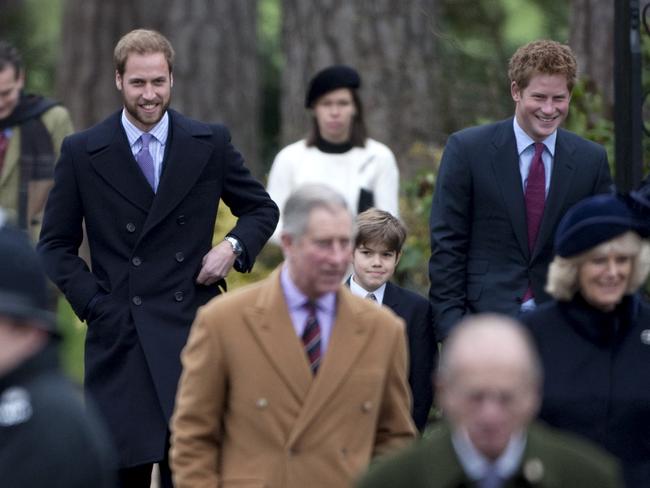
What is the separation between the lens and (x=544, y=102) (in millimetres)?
7938

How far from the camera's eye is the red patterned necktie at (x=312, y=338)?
6039mm

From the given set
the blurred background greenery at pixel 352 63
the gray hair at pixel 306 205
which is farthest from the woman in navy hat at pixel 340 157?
the gray hair at pixel 306 205

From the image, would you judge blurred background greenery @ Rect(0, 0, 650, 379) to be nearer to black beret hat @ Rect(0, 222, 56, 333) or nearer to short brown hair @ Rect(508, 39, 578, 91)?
short brown hair @ Rect(508, 39, 578, 91)

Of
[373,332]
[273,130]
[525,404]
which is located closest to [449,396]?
[525,404]

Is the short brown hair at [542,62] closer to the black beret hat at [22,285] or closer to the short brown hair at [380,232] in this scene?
the short brown hair at [380,232]

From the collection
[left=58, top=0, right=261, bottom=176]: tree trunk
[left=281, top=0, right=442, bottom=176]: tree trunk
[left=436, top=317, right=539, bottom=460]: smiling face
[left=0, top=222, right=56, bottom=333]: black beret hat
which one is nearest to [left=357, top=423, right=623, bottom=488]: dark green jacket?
[left=436, top=317, right=539, bottom=460]: smiling face

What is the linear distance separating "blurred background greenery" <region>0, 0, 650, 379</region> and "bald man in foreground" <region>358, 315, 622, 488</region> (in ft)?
6.90

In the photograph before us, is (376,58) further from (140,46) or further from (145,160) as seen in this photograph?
(140,46)

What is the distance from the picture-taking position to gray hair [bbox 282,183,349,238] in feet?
19.7

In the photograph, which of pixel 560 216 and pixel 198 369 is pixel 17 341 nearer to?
pixel 198 369

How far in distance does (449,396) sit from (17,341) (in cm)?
98

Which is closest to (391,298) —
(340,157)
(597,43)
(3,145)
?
(340,157)

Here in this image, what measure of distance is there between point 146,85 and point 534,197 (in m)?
1.61

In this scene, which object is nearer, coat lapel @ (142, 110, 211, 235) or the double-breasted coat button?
the double-breasted coat button
